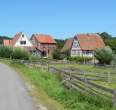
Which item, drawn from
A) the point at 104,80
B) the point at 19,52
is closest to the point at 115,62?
the point at 19,52

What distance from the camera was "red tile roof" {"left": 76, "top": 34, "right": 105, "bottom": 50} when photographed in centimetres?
10756

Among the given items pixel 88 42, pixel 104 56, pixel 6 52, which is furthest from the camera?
pixel 88 42

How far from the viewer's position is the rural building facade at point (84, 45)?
107312 mm

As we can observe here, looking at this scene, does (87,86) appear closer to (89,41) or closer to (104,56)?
(104,56)

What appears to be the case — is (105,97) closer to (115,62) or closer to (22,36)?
(115,62)

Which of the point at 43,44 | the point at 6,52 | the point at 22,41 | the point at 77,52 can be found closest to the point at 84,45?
the point at 77,52

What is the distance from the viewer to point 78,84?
1952 cm

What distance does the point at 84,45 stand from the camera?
10800 cm

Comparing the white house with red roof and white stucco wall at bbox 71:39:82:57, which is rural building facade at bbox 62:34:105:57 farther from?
the white house with red roof

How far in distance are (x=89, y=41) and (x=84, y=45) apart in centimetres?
191

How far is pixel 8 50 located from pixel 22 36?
35.7m

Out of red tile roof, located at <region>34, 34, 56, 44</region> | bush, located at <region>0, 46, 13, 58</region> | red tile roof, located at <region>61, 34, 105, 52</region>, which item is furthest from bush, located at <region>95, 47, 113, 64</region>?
red tile roof, located at <region>34, 34, 56, 44</region>

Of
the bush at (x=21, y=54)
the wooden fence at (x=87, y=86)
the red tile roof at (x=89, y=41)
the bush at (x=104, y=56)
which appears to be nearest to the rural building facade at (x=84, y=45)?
the red tile roof at (x=89, y=41)

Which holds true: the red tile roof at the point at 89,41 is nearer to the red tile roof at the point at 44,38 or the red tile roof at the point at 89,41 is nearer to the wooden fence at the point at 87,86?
the red tile roof at the point at 44,38
